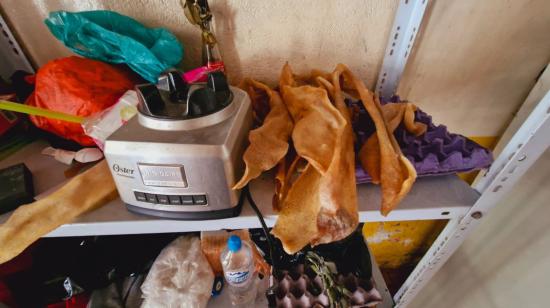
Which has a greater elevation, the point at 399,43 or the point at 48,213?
the point at 399,43

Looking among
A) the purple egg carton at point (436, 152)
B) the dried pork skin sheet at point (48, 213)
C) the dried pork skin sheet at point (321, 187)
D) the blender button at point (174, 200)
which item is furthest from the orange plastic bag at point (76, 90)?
the purple egg carton at point (436, 152)

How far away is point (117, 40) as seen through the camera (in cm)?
48

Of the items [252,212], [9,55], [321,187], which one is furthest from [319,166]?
[9,55]

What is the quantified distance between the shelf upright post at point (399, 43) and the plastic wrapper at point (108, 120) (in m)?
0.57

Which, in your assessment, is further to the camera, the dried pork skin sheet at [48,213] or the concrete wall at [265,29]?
the concrete wall at [265,29]

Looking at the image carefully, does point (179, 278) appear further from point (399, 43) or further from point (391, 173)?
point (399, 43)

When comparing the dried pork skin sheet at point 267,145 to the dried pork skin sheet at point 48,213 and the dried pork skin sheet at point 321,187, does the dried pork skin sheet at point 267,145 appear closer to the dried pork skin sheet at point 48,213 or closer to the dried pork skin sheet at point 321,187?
the dried pork skin sheet at point 321,187

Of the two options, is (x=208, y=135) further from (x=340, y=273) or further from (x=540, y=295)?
(x=540, y=295)

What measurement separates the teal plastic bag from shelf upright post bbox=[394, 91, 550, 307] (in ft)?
2.03

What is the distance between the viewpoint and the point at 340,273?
2.23 ft

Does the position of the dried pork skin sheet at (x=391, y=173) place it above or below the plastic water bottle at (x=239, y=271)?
above

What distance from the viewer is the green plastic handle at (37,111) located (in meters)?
0.36

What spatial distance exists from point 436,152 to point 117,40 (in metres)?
0.64

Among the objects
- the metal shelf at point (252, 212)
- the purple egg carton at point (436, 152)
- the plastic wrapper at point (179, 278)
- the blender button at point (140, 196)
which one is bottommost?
the plastic wrapper at point (179, 278)
